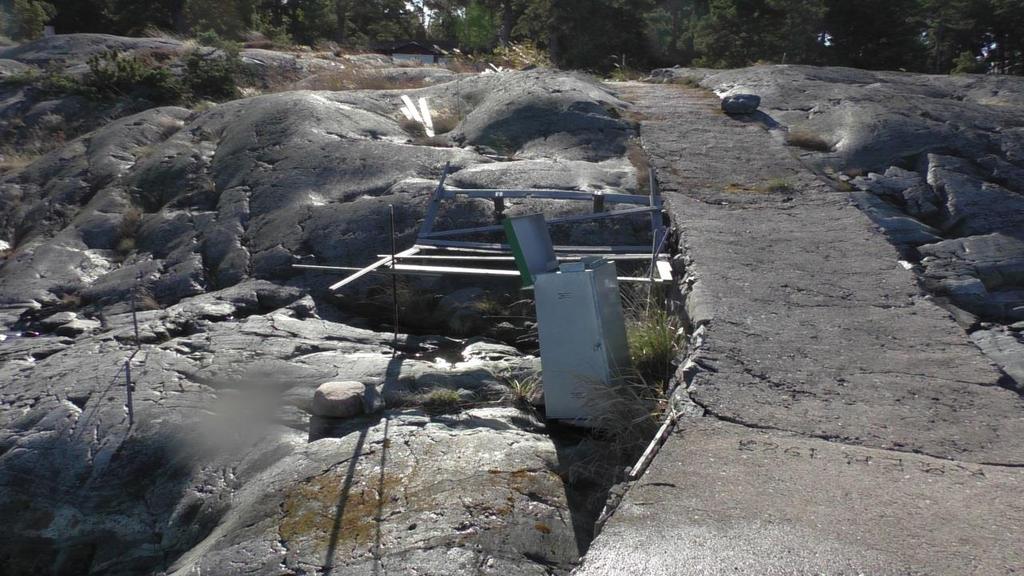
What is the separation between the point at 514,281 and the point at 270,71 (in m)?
10.6

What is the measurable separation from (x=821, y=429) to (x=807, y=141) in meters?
6.24

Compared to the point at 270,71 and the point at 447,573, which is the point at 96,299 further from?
the point at 270,71

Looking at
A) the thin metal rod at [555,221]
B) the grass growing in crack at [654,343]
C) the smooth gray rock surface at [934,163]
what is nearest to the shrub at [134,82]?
the thin metal rod at [555,221]

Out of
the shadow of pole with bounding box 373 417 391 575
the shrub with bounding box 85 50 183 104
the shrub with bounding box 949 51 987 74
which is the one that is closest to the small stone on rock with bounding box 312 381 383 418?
the shadow of pole with bounding box 373 417 391 575

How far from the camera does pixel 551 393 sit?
4688 millimetres

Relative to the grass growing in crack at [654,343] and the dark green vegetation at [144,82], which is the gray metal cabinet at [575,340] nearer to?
the grass growing in crack at [654,343]

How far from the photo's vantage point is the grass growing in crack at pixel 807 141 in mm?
8893

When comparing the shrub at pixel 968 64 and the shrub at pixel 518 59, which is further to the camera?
the shrub at pixel 968 64

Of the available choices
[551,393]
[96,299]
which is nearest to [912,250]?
[551,393]

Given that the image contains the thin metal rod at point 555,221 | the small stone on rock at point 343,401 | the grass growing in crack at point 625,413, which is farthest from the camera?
the thin metal rod at point 555,221

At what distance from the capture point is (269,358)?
606cm

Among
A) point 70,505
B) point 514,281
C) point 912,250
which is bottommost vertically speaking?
point 70,505

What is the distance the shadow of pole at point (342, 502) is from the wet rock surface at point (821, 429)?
146 cm

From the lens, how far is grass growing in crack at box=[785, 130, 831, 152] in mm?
8893
